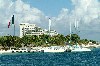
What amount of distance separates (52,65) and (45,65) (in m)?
2.53

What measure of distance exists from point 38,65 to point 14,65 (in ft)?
30.4

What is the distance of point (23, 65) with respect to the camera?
14638 centimetres

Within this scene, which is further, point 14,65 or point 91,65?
point 14,65

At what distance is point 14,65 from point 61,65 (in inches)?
702

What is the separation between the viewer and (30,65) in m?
148

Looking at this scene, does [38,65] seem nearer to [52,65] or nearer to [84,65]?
[52,65]

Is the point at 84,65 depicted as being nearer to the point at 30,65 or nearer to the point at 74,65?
the point at 74,65

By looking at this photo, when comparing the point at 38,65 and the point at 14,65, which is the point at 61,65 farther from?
the point at 14,65

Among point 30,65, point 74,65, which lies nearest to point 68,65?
point 74,65

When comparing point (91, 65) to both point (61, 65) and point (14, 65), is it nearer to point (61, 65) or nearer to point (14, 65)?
point (61, 65)

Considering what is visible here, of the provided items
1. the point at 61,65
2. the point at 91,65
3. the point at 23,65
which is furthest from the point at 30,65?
the point at 91,65

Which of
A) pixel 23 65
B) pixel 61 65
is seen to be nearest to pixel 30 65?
pixel 23 65

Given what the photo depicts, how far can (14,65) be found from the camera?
5837 inches

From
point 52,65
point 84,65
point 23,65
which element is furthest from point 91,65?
point 23,65
